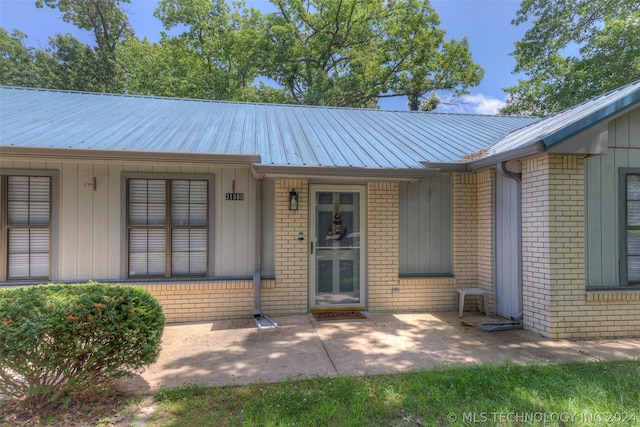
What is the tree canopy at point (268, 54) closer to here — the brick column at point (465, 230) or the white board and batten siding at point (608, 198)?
the brick column at point (465, 230)

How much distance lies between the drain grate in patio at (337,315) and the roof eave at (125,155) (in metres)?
2.80

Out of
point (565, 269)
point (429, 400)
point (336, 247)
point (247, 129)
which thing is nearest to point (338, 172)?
point (336, 247)

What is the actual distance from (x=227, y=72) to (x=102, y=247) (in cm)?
1803

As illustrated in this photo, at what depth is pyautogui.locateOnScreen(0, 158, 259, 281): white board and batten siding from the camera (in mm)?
5434

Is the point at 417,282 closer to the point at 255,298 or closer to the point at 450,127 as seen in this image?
the point at 255,298

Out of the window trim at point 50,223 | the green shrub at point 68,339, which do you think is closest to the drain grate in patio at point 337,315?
the green shrub at point 68,339

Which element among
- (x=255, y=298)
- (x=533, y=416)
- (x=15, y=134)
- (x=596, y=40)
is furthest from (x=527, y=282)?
(x=596, y=40)

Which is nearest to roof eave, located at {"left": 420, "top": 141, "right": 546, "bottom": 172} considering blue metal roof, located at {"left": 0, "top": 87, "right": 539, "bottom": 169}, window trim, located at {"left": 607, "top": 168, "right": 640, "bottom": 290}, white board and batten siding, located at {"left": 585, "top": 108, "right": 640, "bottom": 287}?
blue metal roof, located at {"left": 0, "top": 87, "right": 539, "bottom": 169}

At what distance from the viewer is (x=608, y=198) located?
16.8 ft

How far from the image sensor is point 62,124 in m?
6.19

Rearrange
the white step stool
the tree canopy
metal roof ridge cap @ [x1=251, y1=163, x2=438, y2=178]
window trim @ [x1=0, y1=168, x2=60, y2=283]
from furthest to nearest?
1. the tree canopy
2. the white step stool
3. window trim @ [x1=0, y1=168, x2=60, y2=283]
4. metal roof ridge cap @ [x1=251, y1=163, x2=438, y2=178]

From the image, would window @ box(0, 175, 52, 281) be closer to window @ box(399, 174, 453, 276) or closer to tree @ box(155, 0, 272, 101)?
window @ box(399, 174, 453, 276)

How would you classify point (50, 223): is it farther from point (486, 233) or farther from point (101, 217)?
point (486, 233)

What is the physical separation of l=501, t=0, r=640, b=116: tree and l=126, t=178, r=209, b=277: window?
16.4 metres
